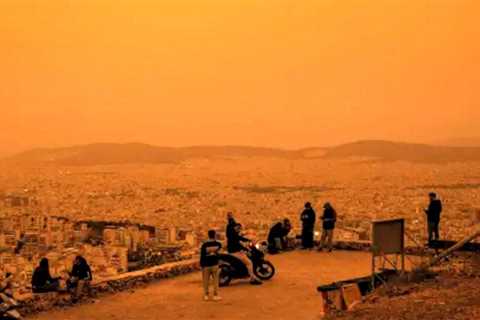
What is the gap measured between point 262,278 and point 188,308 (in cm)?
293

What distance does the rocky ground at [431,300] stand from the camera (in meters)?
10.9

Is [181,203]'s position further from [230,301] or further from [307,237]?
[230,301]

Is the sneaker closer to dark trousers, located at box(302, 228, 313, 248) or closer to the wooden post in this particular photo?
the wooden post

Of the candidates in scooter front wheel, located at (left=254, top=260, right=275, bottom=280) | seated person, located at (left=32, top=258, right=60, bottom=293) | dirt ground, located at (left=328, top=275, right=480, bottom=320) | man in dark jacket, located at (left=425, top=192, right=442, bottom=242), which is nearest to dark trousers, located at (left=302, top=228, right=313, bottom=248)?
man in dark jacket, located at (left=425, top=192, right=442, bottom=242)

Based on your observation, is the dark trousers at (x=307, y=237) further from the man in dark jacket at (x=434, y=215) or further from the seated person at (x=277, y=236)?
the man in dark jacket at (x=434, y=215)

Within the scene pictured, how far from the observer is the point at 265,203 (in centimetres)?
6172

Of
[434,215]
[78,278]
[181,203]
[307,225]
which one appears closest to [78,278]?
[78,278]

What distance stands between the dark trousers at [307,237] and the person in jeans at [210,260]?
670 centimetres

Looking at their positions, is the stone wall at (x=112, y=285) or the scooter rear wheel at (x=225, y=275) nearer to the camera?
the stone wall at (x=112, y=285)

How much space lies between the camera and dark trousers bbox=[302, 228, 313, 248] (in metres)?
21.0

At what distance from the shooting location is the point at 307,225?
20875mm

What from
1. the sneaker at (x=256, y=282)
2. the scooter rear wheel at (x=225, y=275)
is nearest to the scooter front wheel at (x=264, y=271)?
the sneaker at (x=256, y=282)

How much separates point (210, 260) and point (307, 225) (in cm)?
683

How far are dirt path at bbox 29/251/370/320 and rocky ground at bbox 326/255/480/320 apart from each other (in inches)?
53.8
